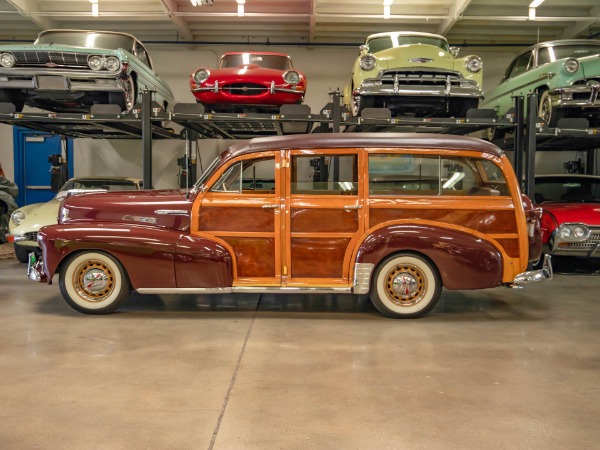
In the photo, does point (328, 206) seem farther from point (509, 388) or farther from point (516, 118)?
point (516, 118)

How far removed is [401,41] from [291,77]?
2.27 meters

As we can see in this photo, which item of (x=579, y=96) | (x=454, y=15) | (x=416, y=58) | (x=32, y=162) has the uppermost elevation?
(x=454, y=15)

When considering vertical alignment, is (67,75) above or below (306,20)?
below

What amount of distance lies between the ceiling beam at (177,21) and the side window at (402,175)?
699cm

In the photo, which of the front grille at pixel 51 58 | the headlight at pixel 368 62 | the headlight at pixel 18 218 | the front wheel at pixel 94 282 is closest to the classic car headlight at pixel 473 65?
the headlight at pixel 368 62

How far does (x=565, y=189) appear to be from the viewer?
28.2ft

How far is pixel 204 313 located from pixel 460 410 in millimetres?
2916

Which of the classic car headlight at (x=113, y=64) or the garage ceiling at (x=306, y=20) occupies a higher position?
the garage ceiling at (x=306, y=20)

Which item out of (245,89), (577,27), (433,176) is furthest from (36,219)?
(577,27)

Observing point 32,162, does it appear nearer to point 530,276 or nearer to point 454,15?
point 454,15

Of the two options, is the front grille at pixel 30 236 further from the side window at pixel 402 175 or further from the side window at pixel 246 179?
the side window at pixel 402 175

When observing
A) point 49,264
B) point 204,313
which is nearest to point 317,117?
point 204,313

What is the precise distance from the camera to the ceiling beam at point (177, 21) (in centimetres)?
1038

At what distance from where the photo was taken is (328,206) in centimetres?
502
